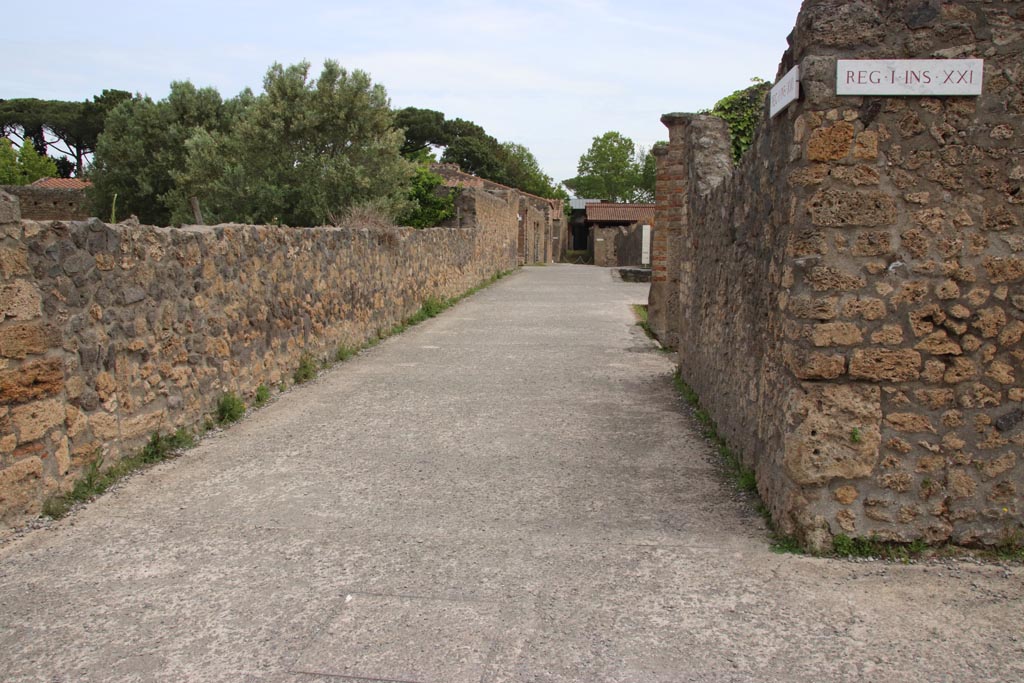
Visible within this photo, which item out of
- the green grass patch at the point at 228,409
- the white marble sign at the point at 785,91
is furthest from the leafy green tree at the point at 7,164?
the white marble sign at the point at 785,91

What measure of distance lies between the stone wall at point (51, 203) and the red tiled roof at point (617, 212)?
34695 millimetres

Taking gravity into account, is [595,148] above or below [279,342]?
above

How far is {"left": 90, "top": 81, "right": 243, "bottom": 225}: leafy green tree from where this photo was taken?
105ft

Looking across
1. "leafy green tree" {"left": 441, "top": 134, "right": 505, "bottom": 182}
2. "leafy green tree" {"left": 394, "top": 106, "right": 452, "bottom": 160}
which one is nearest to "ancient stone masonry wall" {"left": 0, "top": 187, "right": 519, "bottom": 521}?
"leafy green tree" {"left": 441, "top": 134, "right": 505, "bottom": 182}

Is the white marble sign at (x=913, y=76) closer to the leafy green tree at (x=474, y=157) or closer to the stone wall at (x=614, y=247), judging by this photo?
the stone wall at (x=614, y=247)

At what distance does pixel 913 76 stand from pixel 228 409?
531 cm

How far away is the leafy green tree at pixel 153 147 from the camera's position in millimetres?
31906

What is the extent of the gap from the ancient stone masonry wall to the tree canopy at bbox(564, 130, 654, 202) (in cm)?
8167

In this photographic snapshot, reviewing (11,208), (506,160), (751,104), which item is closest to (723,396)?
(751,104)

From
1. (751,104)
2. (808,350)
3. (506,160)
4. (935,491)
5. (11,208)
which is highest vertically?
(506,160)

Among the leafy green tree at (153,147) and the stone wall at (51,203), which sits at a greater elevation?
the leafy green tree at (153,147)

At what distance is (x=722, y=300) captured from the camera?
630 cm

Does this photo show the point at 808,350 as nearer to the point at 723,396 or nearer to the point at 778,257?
the point at 778,257

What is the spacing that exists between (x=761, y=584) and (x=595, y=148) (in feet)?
297
